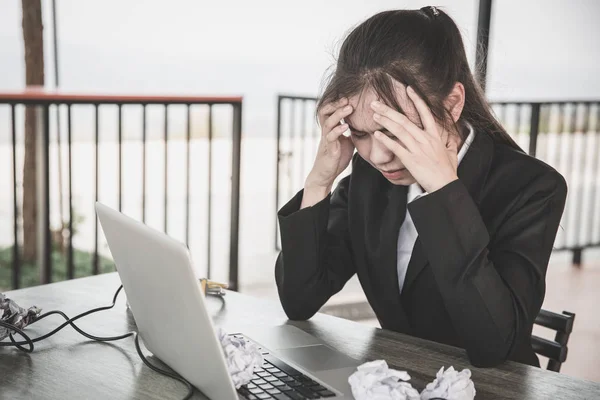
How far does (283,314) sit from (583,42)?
476cm

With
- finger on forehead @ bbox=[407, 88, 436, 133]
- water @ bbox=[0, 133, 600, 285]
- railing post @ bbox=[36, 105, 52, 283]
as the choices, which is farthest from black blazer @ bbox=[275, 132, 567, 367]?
water @ bbox=[0, 133, 600, 285]

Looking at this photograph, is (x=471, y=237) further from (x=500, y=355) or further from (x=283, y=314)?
(x=283, y=314)

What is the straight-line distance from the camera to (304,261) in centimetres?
145

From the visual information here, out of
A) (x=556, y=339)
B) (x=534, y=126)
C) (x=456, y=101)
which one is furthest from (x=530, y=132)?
(x=456, y=101)

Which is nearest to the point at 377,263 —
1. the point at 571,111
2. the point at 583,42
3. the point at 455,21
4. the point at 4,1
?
the point at 455,21

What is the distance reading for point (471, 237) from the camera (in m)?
1.19

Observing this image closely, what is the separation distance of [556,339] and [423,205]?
0.46 metres

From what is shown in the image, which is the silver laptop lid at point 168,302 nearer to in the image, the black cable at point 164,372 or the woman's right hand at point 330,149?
the black cable at point 164,372

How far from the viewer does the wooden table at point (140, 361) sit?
1013 millimetres

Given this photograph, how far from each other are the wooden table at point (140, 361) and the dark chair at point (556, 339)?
1.03 ft

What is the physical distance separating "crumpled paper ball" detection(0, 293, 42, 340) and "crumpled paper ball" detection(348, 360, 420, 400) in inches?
23.7

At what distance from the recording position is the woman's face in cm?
127

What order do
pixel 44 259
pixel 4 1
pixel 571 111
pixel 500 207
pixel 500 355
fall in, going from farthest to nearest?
1. pixel 4 1
2. pixel 571 111
3. pixel 44 259
4. pixel 500 207
5. pixel 500 355

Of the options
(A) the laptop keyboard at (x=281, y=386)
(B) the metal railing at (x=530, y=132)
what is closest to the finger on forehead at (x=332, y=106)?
(A) the laptop keyboard at (x=281, y=386)
